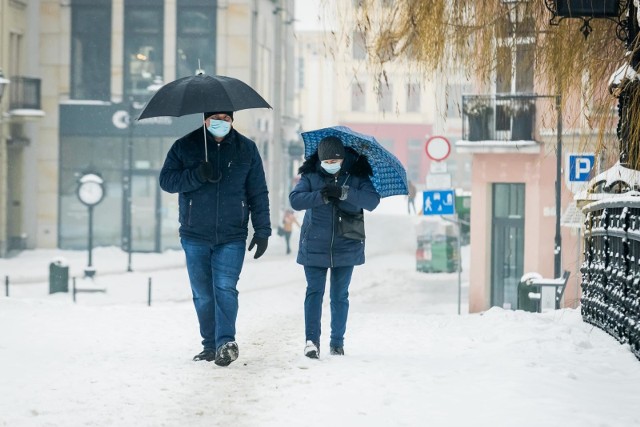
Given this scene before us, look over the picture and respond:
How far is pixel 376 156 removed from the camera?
9461 mm

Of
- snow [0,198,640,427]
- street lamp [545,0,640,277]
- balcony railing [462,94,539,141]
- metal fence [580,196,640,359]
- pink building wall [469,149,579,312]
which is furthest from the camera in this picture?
pink building wall [469,149,579,312]

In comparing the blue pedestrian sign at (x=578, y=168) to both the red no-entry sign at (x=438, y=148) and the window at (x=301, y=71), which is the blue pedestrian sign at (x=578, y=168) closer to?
the red no-entry sign at (x=438, y=148)

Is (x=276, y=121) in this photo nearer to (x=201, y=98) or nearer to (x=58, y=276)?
(x=58, y=276)

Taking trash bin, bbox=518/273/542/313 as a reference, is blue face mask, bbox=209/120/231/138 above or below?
above

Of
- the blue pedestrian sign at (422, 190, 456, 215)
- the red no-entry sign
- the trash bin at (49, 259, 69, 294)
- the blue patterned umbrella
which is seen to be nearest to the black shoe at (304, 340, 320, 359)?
the blue patterned umbrella

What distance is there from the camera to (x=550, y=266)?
29.7 m

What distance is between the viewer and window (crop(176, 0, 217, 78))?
3878 centimetres

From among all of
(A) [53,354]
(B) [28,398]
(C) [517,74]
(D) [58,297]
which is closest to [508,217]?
(D) [58,297]

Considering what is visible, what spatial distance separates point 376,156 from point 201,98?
138cm

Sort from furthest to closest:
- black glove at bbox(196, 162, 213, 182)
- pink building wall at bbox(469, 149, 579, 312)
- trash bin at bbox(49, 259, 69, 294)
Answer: pink building wall at bbox(469, 149, 579, 312)
trash bin at bbox(49, 259, 69, 294)
black glove at bbox(196, 162, 213, 182)

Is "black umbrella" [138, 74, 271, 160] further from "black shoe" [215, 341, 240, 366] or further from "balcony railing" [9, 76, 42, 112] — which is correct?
"balcony railing" [9, 76, 42, 112]

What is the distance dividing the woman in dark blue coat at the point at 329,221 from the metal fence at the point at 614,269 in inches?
70.0

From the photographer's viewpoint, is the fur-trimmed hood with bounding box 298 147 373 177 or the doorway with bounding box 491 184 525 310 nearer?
the fur-trimmed hood with bounding box 298 147 373 177

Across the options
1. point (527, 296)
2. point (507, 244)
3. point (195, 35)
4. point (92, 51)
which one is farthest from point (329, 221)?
point (92, 51)
